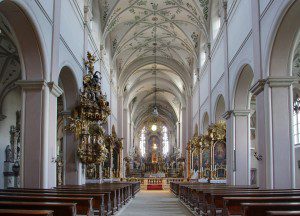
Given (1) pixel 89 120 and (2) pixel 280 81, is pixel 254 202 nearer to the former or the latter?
(2) pixel 280 81

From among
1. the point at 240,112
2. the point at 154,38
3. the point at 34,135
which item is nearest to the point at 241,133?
the point at 240,112

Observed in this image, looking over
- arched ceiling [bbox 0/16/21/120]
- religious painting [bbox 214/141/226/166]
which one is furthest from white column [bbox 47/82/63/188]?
religious painting [bbox 214/141/226/166]

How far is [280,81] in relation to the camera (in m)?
11.7

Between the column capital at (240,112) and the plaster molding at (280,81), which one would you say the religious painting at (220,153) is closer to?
the column capital at (240,112)

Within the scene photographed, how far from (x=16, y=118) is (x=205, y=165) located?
34.5 feet

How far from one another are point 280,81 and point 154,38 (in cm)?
1852

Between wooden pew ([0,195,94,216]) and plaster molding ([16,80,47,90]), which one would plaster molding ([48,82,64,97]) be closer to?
plaster molding ([16,80,47,90])

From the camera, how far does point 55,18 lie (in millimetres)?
13117

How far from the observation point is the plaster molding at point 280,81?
11.7 m

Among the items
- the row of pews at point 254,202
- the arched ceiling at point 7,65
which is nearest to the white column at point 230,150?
the row of pews at point 254,202

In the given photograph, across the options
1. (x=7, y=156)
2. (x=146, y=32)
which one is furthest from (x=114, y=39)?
(x=7, y=156)

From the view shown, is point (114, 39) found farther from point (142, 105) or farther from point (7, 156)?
point (142, 105)

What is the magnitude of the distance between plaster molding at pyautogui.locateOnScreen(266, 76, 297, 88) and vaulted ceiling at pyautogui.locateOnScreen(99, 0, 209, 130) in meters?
10.8

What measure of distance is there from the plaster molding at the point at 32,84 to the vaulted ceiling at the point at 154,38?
1120 centimetres
